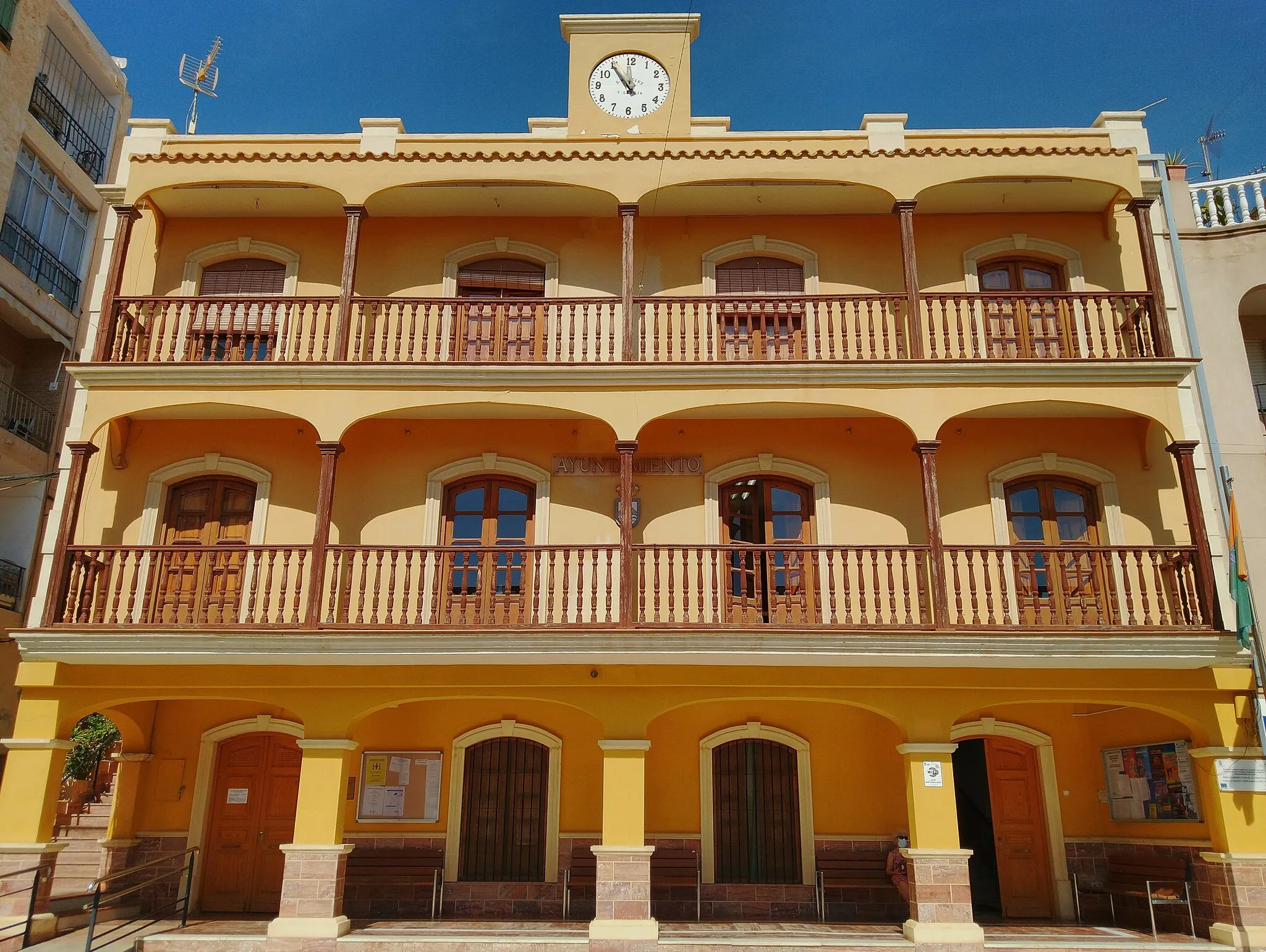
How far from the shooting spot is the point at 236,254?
13.9 m

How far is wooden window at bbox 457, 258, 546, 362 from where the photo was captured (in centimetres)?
1242

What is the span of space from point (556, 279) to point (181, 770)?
27.3 feet

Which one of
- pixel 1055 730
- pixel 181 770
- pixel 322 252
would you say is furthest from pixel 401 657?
pixel 1055 730

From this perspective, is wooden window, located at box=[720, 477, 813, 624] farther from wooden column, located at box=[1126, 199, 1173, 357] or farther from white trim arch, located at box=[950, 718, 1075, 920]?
wooden column, located at box=[1126, 199, 1173, 357]

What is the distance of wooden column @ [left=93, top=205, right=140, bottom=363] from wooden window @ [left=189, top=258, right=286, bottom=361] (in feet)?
3.15

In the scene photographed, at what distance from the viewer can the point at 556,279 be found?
45.0 feet

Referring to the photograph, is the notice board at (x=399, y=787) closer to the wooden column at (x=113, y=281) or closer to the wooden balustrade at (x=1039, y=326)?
the wooden column at (x=113, y=281)

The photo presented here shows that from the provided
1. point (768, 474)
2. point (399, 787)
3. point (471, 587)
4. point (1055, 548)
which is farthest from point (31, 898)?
point (1055, 548)

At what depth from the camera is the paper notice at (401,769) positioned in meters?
12.5

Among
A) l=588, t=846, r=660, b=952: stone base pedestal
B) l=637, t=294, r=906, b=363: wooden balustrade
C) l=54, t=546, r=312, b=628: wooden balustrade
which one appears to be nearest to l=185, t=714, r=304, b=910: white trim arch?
l=54, t=546, r=312, b=628: wooden balustrade

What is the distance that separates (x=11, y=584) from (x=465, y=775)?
27.7 ft

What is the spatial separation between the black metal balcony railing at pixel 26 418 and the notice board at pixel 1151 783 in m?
16.8

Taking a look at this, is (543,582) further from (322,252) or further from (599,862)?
(322,252)

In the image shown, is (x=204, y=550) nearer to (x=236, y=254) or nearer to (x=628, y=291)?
(x=236, y=254)
